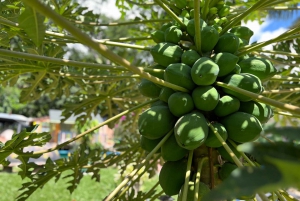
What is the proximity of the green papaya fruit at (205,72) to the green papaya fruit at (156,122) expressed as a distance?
0.55 feet

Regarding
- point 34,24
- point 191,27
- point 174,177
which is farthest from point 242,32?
point 34,24

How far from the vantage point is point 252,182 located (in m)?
0.50

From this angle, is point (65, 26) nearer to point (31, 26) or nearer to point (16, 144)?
point (31, 26)

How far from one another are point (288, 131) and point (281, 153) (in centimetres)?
6

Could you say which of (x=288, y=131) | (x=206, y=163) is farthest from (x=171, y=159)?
(x=288, y=131)

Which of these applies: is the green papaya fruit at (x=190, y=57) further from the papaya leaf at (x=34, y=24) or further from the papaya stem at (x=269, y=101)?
the papaya leaf at (x=34, y=24)

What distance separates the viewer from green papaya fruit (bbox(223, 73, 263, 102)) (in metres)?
1.22

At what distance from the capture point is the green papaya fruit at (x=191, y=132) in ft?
3.69

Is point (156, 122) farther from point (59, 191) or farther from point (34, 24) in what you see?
point (59, 191)

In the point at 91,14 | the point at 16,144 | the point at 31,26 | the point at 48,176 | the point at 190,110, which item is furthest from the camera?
the point at 91,14

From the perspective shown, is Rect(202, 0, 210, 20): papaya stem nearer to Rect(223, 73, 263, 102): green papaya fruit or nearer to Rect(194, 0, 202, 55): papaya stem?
Rect(194, 0, 202, 55): papaya stem

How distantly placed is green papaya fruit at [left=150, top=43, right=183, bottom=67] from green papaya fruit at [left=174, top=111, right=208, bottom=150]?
10.9 inches

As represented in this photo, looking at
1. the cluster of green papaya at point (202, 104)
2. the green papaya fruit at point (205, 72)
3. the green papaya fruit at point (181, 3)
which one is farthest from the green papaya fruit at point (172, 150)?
the green papaya fruit at point (181, 3)

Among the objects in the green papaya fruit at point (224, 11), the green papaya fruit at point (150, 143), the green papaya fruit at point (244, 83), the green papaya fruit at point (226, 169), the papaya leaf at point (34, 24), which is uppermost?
the green papaya fruit at point (224, 11)
